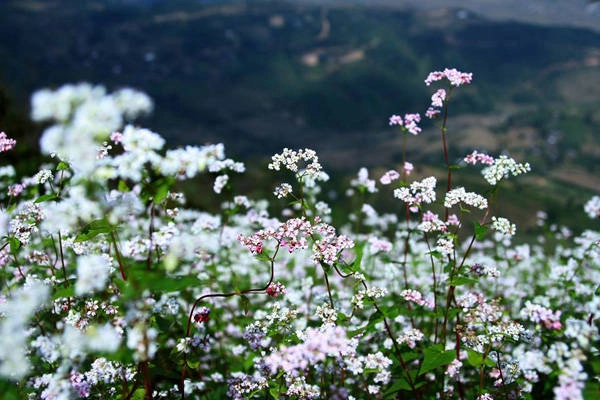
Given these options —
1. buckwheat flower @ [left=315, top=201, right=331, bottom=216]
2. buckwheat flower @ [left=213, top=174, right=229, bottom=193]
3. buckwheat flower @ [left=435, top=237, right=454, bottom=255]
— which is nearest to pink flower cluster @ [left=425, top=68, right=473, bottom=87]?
buckwheat flower @ [left=435, top=237, right=454, bottom=255]

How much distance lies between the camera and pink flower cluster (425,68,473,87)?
6322 mm

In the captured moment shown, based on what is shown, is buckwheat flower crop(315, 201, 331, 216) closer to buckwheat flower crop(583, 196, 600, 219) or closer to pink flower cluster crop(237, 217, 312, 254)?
pink flower cluster crop(237, 217, 312, 254)

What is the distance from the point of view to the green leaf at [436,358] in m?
5.29

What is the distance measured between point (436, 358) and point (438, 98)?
3.62 metres

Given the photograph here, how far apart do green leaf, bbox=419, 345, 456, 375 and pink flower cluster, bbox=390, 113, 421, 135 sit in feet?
10.6

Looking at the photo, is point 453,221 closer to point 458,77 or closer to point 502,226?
point 502,226

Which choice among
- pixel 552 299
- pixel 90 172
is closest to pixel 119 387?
pixel 90 172

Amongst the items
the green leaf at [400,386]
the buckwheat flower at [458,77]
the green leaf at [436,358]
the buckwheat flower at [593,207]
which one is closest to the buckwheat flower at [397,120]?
the buckwheat flower at [458,77]

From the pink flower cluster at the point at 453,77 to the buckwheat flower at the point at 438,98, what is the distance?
20 centimetres

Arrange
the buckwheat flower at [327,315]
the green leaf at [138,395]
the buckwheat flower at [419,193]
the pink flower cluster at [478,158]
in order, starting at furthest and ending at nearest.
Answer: the pink flower cluster at [478,158]
the buckwheat flower at [419,193]
the buckwheat flower at [327,315]
the green leaf at [138,395]

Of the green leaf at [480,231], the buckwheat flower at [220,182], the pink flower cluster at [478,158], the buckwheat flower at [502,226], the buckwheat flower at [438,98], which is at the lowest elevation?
the green leaf at [480,231]

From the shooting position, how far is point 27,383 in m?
6.26

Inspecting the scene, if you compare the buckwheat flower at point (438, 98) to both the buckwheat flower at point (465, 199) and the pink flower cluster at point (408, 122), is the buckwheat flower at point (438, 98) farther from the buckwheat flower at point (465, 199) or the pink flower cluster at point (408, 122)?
the buckwheat flower at point (465, 199)

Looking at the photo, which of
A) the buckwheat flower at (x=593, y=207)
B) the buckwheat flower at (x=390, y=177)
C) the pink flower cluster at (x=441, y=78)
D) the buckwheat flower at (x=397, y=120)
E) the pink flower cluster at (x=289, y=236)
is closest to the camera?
the pink flower cluster at (x=289, y=236)
